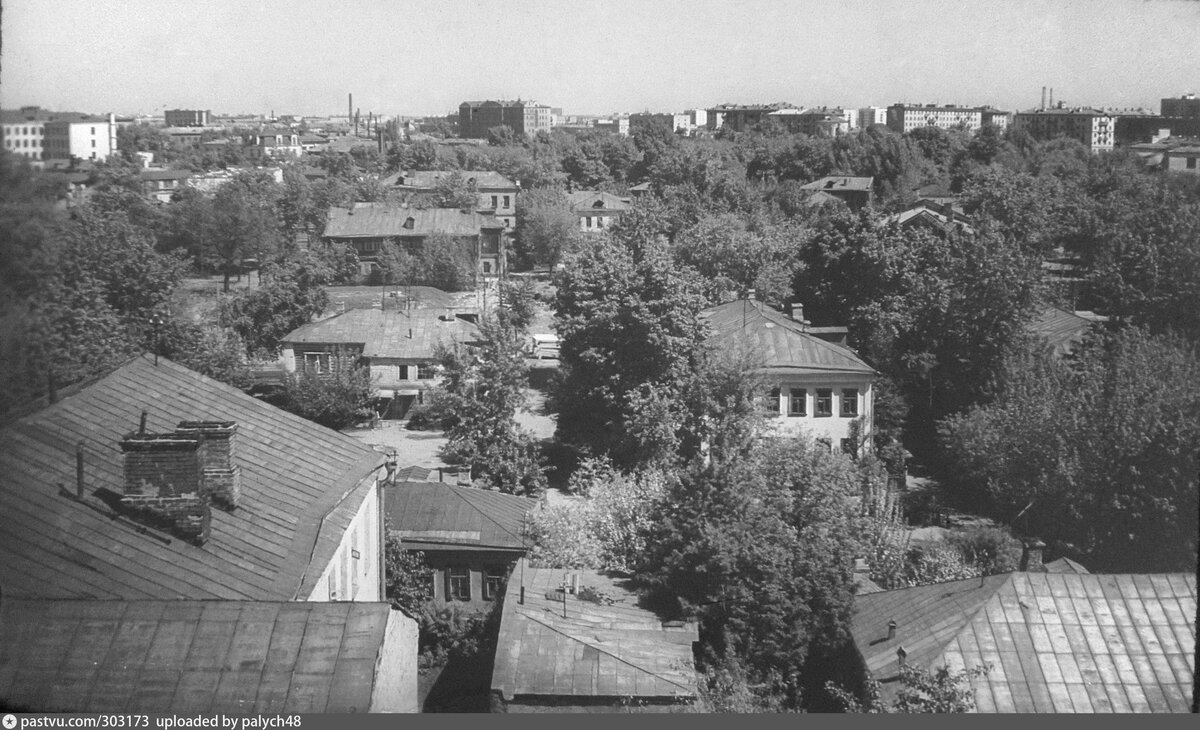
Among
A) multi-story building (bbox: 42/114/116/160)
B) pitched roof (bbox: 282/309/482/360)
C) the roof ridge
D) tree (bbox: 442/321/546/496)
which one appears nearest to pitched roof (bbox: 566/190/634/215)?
pitched roof (bbox: 282/309/482/360)

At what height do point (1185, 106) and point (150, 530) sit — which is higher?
point (1185, 106)

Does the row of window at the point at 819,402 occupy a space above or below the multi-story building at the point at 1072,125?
below

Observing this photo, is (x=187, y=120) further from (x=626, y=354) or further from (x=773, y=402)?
(x=773, y=402)

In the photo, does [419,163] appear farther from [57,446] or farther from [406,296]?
[57,446]

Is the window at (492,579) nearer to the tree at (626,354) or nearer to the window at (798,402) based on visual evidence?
the tree at (626,354)

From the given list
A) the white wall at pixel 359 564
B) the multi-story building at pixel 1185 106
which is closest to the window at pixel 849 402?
the multi-story building at pixel 1185 106

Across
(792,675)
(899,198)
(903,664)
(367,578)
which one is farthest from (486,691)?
(899,198)

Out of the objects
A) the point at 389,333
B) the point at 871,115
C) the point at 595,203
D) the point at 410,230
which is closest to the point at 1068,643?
the point at 389,333
